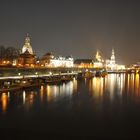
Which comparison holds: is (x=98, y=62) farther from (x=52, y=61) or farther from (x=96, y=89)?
(x=96, y=89)

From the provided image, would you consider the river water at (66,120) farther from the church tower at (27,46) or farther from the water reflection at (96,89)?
the church tower at (27,46)

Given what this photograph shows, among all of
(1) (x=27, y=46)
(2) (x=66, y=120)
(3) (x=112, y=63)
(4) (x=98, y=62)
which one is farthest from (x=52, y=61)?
(2) (x=66, y=120)

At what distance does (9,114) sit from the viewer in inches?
768

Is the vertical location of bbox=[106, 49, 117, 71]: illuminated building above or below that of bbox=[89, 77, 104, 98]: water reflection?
above

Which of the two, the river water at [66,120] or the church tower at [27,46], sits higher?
the church tower at [27,46]

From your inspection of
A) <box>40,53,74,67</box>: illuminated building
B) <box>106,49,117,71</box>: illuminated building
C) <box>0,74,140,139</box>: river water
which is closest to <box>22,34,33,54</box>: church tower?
<box>40,53,74,67</box>: illuminated building

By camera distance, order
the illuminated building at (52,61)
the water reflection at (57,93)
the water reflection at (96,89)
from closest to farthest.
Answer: the water reflection at (57,93) → the water reflection at (96,89) → the illuminated building at (52,61)

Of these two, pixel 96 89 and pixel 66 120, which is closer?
pixel 66 120

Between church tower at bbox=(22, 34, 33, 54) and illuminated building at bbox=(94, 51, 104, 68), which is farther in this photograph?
illuminated building at bbox=(94, 51, 104, 68)

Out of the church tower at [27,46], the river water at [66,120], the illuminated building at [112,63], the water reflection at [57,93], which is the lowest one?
the river water at [66,120]

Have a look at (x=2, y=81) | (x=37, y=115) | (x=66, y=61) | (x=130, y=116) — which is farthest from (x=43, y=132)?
(x=66, y=61)

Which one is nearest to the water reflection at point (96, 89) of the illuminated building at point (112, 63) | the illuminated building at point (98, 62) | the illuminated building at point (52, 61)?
the illuminated building at point (52, 61)

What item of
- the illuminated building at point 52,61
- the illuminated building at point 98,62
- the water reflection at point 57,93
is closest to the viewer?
the water reflection at point 57,93

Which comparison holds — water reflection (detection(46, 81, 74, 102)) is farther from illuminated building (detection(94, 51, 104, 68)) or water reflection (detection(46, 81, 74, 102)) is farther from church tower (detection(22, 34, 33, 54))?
illuminated building (detection(94, 51, 104, 68))
